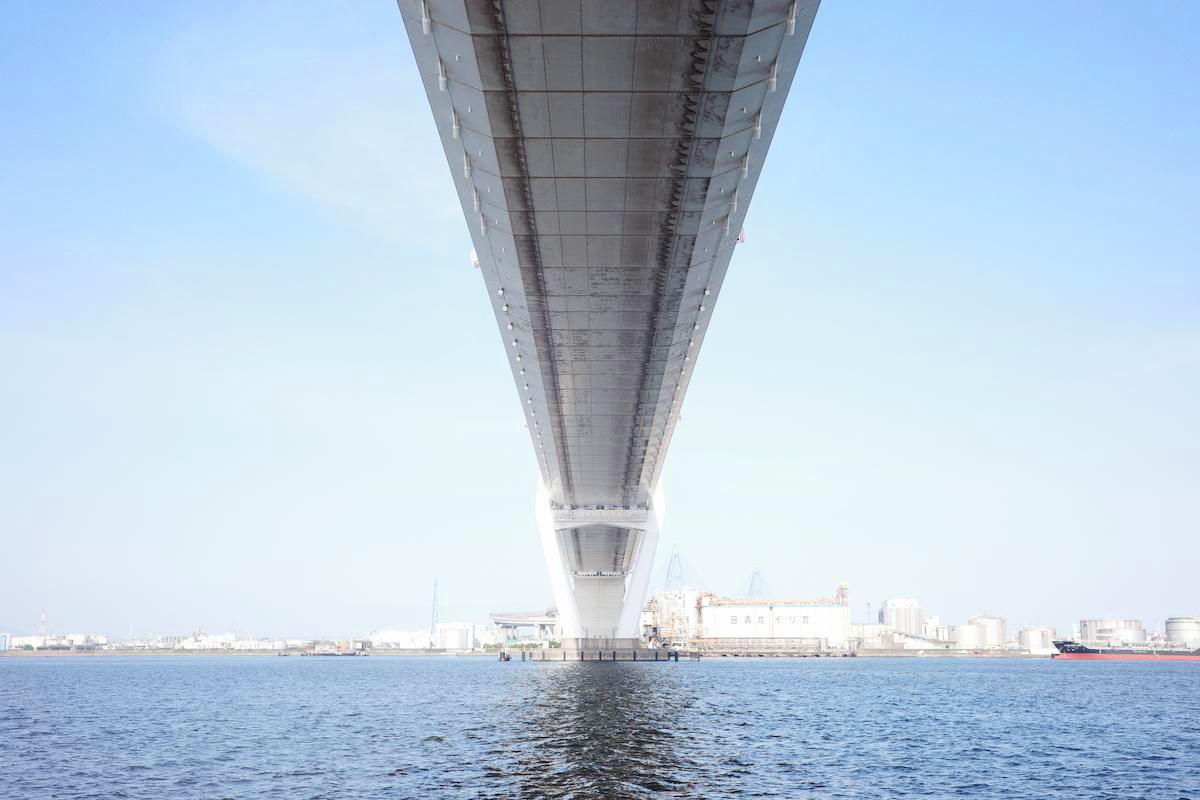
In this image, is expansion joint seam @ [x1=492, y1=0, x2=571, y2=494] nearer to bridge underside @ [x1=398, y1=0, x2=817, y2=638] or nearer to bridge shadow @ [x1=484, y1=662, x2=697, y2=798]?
bridge underside @ [x1=398, y1=0, x2=817, y2=638]

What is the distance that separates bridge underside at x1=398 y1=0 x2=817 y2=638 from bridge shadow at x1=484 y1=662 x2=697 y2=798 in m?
15.6

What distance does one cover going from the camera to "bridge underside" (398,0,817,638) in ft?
72.9

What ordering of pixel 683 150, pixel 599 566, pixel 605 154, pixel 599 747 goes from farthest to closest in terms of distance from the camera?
pixel 599 566, pixel 599 747, pixel 605 154, pixel 683 150

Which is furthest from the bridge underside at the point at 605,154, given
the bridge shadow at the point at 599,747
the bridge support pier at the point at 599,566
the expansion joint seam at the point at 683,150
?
the bridge support pier at the point at 599,566

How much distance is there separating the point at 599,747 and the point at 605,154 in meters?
18.0

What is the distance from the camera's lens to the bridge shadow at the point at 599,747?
24953 millimetres

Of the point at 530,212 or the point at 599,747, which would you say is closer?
the point at 530,212

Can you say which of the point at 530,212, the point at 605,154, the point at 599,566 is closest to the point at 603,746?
the point at 530,212

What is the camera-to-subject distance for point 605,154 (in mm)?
27812

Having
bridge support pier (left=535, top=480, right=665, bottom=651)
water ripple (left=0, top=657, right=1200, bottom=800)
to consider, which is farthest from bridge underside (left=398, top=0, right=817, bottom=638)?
bridge support pier (left=535, top=480, right=665, bottom=651)

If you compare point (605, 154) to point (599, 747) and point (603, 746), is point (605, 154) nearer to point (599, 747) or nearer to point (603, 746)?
point (599, 747)

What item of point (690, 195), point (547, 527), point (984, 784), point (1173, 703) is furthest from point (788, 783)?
point (547, 527)

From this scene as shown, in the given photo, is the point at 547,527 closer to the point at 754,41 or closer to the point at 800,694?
the point at 800,694

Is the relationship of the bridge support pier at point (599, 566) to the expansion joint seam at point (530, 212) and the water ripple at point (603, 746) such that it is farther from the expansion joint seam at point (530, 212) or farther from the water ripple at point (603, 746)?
the expansion joint seam at point (530, 212)
